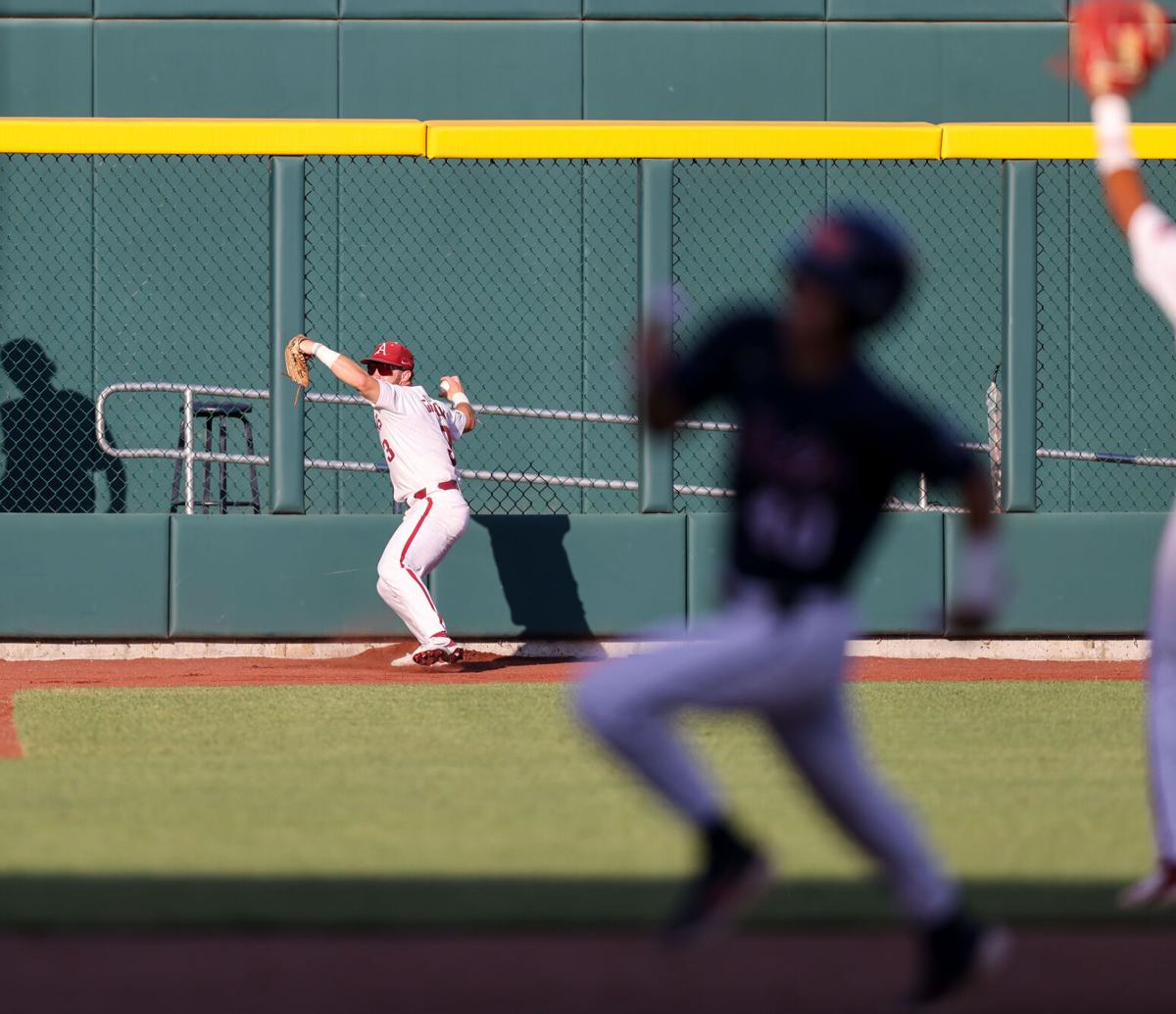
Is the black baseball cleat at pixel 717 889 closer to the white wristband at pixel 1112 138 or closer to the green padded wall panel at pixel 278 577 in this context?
the white wristband at pixel 1112 138

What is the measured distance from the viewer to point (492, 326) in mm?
16047

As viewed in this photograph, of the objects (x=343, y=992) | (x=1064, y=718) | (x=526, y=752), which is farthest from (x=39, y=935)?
(x=1064, y=718)

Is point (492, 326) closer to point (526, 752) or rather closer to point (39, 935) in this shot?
point (526, 752)

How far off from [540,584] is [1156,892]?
7.39 m

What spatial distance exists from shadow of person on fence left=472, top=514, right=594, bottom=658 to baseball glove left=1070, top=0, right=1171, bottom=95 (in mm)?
7087

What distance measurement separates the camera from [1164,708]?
505 centimetres

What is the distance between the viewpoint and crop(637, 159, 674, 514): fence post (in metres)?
12.1

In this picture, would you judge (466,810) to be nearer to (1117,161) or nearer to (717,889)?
(717,889)

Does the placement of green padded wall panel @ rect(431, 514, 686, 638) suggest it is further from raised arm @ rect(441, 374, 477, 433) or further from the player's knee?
the player's knee

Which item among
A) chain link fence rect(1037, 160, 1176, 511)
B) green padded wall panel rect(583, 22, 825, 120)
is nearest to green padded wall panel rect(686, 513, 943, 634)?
chain link fence rect(1037, 160, 1176, 511)

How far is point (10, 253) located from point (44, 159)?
830 millimetres

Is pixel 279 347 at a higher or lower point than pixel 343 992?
higher

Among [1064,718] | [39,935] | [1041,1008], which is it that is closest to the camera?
[1041,1008]

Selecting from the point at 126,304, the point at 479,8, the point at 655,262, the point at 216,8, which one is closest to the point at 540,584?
the point at 655,262
